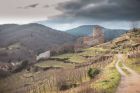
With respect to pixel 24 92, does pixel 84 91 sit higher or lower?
higher

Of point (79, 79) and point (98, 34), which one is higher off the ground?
point (98, 34)

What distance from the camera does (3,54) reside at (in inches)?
7864

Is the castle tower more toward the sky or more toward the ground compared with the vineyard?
more toward the sky

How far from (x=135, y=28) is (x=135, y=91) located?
143 meters

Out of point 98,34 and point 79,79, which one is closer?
point 79,79

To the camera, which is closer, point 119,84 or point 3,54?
point 119,84

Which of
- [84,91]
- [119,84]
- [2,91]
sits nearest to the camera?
[2,91]

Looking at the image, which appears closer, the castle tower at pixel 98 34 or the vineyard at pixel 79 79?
the vineyard at pixel 79 79

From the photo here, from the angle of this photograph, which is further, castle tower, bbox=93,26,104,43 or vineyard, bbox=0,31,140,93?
castle tower, bbox=93,26,104,43

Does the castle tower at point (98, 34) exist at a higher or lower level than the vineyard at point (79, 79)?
higher

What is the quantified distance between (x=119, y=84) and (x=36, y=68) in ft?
274

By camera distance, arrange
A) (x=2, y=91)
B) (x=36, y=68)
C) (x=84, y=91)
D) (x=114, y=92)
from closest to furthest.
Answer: (x=2, y=91), (x=84, y=91), (x=114, y=92), (x=36, y=68)

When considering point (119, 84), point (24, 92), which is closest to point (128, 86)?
point (119, 84)

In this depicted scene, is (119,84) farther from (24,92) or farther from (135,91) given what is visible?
(24,92)
